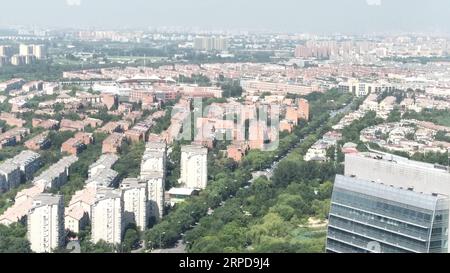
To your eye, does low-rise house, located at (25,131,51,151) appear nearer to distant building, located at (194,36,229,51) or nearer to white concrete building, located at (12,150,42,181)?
white concrete building, located at (12,150,42,181)

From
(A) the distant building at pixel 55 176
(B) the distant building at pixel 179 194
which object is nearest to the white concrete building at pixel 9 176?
(A) the distant building at pixel 55 176

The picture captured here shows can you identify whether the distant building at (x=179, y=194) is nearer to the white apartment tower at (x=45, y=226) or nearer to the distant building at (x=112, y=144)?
the white apartment tower at (x=45, y=226)

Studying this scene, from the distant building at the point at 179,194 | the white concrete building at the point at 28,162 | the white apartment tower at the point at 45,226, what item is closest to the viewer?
the white apartment tower at the point at 45,226

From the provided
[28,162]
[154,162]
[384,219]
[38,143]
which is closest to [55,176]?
[28,162]

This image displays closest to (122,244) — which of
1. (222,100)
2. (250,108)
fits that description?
(250,108)

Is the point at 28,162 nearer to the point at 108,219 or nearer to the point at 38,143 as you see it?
the point at 38,143
